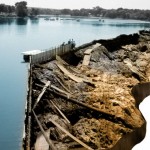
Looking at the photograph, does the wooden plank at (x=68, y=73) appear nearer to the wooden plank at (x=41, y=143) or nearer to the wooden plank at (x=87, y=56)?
the wooden plank at (x=87, y=56)

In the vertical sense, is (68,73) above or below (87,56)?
below

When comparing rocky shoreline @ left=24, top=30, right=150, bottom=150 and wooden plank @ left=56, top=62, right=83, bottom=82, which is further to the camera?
wooden plank @ left=56, top=62, right=83, bottom=82

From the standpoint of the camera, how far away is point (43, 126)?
18359mm

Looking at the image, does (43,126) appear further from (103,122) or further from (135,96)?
(135,96)

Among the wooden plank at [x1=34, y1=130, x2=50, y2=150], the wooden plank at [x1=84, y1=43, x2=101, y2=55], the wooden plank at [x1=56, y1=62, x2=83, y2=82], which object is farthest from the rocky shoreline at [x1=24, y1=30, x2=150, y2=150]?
the wooden plank at [x1=84, y1=43, x2=101, y2=55]

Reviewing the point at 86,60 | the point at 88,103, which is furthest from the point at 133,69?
the point at 88,103

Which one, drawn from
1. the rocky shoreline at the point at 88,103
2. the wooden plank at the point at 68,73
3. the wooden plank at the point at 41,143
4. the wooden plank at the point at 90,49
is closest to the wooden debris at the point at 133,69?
the rocky shoreline at the point at 88,103

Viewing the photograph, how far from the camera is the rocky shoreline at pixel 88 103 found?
17.8 m

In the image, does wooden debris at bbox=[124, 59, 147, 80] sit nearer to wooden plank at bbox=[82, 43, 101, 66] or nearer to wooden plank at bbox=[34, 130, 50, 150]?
wooden plank at bbox=[82, 43, 101, 66]

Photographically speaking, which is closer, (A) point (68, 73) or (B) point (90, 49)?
(A) point (68, 73)

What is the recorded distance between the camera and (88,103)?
2211 centimetres

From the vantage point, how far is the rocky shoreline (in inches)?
700

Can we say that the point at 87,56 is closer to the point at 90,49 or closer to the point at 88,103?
the point at 90,49

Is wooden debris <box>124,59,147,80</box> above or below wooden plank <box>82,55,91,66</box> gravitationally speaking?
below
